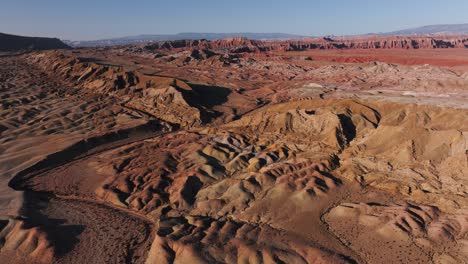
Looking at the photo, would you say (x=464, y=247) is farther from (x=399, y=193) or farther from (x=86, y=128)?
(x=86, y=128)

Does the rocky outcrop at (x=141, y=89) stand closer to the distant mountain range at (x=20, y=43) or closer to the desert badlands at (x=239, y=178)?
the desert badlands at (x=239, y=178)

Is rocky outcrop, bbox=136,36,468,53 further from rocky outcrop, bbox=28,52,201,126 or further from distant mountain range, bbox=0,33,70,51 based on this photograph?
rocky outcrop, bbox=28,52,201,126

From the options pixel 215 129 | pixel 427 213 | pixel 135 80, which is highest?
pixel 135 80

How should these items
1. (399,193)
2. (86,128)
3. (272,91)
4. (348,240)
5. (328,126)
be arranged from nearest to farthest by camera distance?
(348,240) → (399,193) → (328,126) → (86,128) → (272,91)

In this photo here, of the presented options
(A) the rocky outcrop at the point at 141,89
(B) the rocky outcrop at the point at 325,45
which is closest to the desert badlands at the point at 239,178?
(A) the rocky outcrop at the point at 141,89

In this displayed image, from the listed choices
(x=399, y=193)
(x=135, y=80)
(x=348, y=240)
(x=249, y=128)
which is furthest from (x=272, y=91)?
(x=348, y=240)

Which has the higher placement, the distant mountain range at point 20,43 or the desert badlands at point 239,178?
the distant mountain range at point 20,43

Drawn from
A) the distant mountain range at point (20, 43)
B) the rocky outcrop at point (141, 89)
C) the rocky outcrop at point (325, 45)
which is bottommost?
the rocky outcrop at point (141, 89)

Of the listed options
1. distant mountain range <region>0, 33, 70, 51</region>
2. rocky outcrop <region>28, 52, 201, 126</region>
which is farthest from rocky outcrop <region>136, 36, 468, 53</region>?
rocky outcrop <region>28, 52, 201, 126</region>
